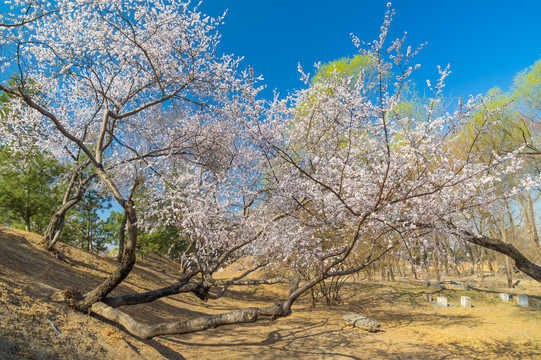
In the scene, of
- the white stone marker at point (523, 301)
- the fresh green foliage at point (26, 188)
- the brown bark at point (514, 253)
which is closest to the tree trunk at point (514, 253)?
the brown bark at point (514, 253)

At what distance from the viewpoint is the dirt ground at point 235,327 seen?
4.66m

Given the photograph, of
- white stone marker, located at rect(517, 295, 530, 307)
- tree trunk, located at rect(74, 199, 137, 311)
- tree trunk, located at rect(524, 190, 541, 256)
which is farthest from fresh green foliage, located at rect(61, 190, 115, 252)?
tree trunk, located at rect(524, 190, 541, 256)

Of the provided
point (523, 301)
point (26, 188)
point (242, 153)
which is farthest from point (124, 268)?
point (523, 301)

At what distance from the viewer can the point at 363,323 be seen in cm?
1041

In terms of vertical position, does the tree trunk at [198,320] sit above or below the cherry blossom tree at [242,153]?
below

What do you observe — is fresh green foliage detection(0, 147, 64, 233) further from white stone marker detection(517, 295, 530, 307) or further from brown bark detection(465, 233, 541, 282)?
white stone marker detection(517, 295, 530, 307)

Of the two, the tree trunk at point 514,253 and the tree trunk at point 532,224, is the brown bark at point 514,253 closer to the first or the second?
the tree trunk at point 514,253

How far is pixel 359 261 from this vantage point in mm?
14445

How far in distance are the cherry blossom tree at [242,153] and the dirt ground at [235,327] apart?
76 centimetres

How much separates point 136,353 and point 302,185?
4.31 meters

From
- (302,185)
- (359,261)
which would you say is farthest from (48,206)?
(359,261)

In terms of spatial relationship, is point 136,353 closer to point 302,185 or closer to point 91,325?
point 91,325

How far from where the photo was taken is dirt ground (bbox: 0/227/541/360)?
4.66 metres

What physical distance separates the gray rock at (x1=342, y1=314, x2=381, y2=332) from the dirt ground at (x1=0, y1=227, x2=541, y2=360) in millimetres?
260
